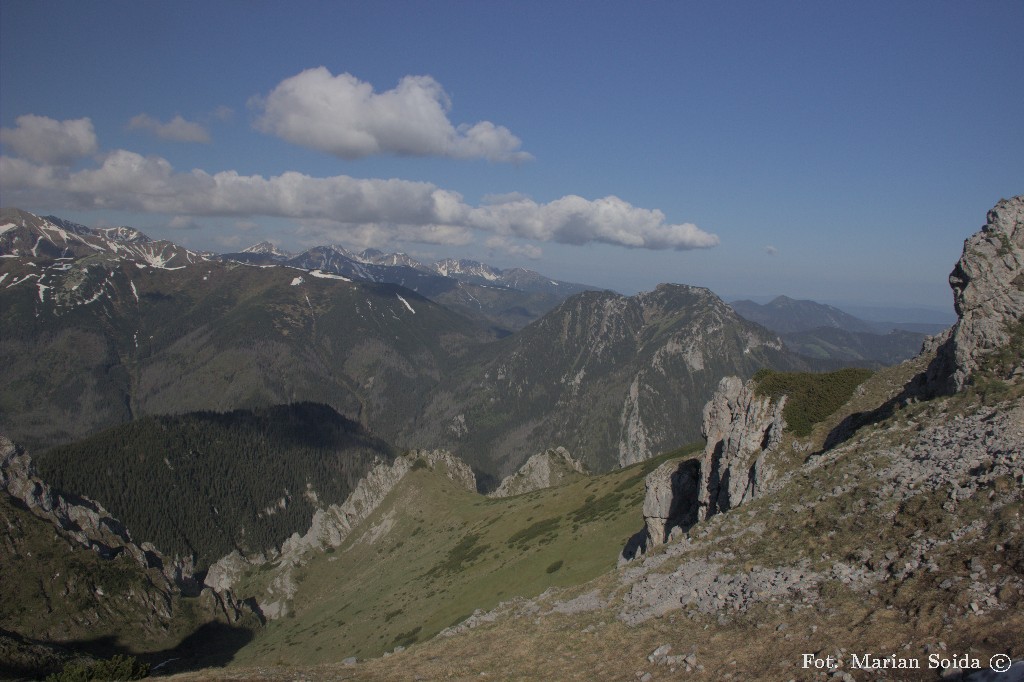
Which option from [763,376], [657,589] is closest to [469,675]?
[657,589]

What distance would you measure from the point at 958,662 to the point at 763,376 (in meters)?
39.9

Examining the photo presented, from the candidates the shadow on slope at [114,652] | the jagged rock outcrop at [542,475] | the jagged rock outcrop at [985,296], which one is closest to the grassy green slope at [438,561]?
the shadow on slope at [114,652]

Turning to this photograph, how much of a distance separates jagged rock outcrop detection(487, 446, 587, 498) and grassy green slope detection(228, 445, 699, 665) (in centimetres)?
2010

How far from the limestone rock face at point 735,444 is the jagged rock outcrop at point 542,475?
13216 centimetres

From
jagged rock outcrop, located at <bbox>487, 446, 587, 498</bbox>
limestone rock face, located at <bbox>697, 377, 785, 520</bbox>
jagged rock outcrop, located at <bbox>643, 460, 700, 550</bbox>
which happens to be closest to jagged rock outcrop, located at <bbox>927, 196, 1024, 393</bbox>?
limestone rock face, located at <bbox>697, 377, 785, 520</bbox>

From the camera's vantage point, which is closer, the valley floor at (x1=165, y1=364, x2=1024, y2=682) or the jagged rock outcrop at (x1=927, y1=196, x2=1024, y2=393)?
the valley floor at (x1=165, y1=364, x2=1024, y2=682)

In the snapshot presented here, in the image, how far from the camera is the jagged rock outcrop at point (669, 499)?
56.1m

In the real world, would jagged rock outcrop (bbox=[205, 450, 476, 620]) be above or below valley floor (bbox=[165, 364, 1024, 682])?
below

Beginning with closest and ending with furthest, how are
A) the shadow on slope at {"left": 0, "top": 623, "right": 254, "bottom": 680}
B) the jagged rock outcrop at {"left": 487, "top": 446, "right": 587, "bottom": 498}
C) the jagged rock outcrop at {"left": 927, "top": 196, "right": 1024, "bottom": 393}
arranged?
the jagged rock outcrop at {"left": 927, "top": 196, "right": 1024, "bottom": 393} → the shadow on slope at {"left": 0, "top": 623, "right": 254, "bottom": 680} → the jagged rock outcrop at {"left": 487, "top": 446, "right": 587, "bottom": 498}

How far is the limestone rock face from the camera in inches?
1735

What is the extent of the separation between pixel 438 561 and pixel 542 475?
74077mm

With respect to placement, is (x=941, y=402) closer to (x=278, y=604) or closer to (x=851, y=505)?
(x=851, y=505)

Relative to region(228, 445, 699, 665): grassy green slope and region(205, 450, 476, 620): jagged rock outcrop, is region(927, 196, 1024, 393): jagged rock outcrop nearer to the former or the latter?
region(228, 445, 699, 665): grassy green slope

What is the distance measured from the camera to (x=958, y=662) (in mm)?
14492
